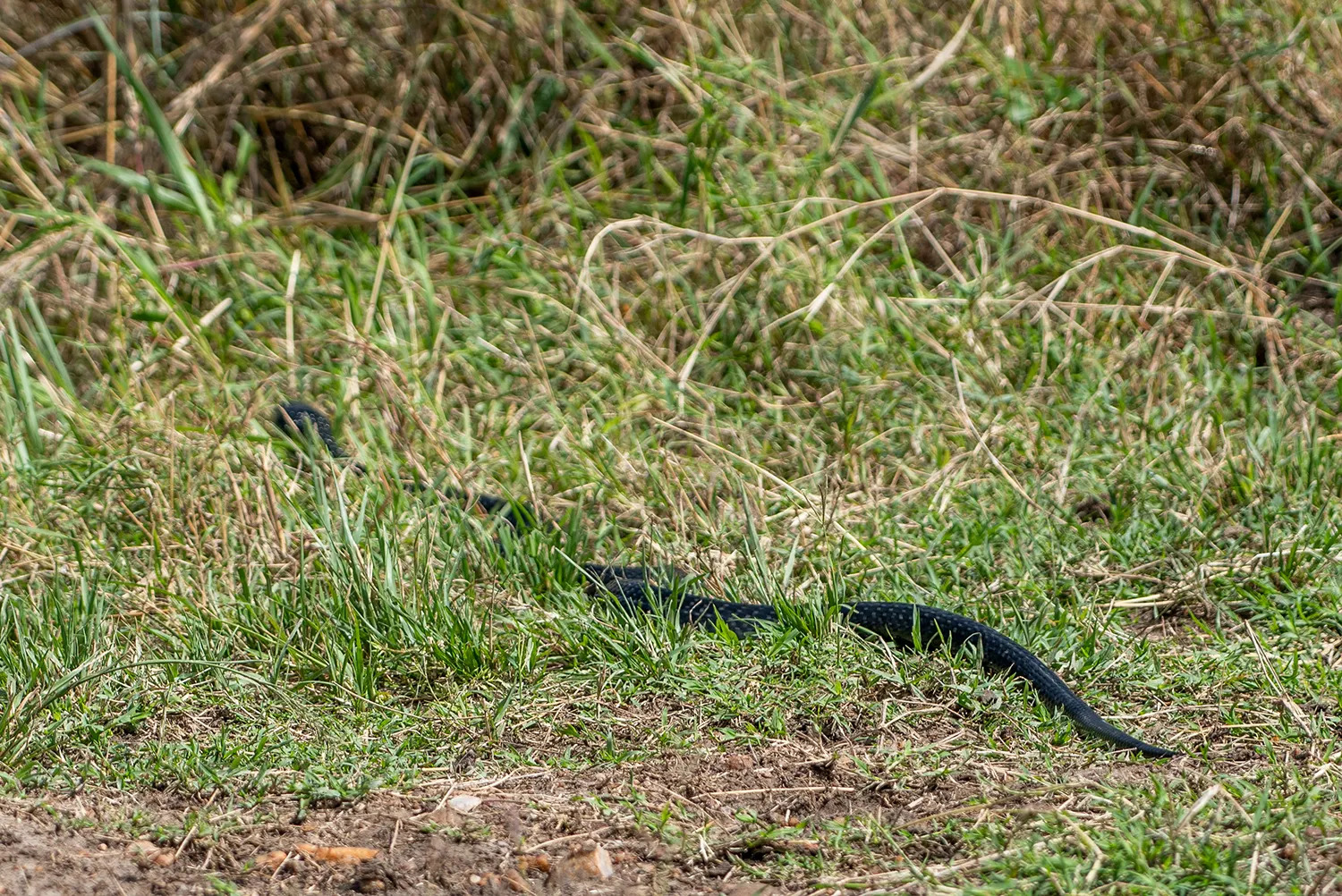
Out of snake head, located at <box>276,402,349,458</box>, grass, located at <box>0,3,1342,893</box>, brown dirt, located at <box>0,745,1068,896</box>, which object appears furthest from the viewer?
snake head, located at <box>276,402,349,458</box>

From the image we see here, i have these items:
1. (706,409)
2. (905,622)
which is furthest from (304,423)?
(905,622)

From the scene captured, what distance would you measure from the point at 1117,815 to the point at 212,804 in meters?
1.73

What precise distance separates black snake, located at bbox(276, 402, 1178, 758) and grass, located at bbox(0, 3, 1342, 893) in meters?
0.06

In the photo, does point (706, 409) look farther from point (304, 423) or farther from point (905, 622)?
point (905, 622)

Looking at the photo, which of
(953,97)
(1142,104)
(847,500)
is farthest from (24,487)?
(1142,104)

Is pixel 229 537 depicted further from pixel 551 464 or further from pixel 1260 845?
pixel 1260 845

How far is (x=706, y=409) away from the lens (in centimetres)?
477

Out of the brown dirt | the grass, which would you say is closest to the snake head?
the grass

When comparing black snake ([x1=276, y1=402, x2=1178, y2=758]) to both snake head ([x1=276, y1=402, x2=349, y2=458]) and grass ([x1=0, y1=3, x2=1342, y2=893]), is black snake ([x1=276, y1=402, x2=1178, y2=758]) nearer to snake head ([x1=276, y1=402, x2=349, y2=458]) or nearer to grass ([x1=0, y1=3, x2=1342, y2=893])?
grass ([x1=0, y1=3, x2=1342, y2=893])

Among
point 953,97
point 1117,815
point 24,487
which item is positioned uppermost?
point 953,97

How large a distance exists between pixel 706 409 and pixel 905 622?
1.66 meters

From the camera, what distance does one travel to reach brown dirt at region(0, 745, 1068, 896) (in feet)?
7.84

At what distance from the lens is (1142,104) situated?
569 cm

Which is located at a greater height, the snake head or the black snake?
the black snake
